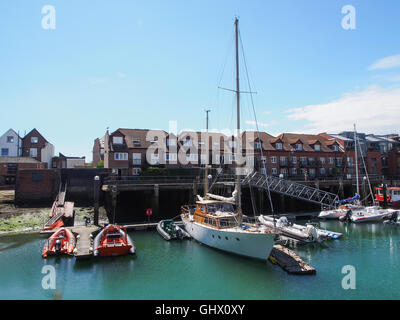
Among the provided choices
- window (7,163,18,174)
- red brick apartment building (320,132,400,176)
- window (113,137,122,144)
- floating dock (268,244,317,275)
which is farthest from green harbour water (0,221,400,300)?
red brick apartment building (320,132,400,176)

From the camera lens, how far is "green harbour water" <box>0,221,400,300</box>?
15188 millimetres

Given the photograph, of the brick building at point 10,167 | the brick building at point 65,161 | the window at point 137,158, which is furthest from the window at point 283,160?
the brick building at point 10,167

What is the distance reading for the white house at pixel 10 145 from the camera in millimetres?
57031

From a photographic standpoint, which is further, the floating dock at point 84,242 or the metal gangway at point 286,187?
the metal gangway at point 286,187

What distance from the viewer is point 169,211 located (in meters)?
36.9

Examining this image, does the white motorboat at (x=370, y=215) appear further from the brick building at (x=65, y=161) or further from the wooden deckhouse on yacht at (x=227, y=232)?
the brick building at (x=65, y=161)

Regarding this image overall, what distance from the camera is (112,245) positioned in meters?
21.3

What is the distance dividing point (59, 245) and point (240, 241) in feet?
46.4

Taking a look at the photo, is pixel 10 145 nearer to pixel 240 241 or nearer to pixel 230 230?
pixel 230 230

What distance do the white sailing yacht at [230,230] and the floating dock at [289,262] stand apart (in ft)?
3.22

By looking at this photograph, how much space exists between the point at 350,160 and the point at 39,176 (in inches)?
2338

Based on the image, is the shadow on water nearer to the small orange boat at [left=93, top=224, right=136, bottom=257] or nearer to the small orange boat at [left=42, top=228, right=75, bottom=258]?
the small orange boat at [left=42, top=228, right=75, bottom=258]
